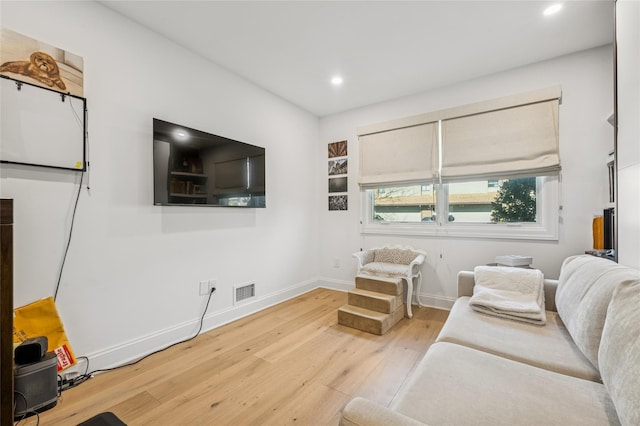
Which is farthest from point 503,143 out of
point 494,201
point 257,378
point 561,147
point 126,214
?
point 126,214

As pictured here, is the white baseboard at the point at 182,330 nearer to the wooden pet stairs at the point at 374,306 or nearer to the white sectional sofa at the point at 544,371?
the wooden pet stairs at the point at 374,306

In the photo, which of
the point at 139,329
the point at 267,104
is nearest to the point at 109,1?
the point at 267,104

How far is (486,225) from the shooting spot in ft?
9.72

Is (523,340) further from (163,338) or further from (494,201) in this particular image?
(163,338)

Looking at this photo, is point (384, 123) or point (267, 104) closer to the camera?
point (267, 104)

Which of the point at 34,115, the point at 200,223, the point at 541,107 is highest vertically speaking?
the point at 541,107

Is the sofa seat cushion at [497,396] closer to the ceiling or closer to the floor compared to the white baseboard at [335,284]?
closer to the ceiling

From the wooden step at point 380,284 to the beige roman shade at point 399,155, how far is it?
4.13 ft

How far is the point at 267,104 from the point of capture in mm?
3301

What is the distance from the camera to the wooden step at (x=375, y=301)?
262 centimetres

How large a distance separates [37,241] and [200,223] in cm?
108

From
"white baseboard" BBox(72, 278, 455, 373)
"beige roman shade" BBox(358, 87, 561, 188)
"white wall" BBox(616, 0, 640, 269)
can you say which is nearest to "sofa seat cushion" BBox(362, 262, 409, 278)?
"white baseboard" BBox(72, 278, 455, 373)

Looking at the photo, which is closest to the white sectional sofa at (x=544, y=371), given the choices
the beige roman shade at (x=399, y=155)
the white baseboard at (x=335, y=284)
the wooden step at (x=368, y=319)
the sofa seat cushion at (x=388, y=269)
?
the wooden step at (x=368, y=319)

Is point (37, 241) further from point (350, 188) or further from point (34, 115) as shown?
point (350, 188)
